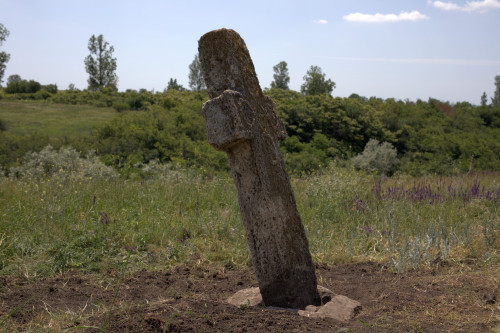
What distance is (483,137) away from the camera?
20.4 metres

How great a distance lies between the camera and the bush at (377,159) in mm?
14875

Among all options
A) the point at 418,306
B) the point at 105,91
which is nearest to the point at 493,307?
the point at 418,306

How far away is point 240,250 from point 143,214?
6.04 ft

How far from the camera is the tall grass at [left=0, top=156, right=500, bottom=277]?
527cm

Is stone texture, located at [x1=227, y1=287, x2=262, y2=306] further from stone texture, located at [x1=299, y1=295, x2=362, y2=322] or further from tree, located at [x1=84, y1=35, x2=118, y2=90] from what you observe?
tree, located at [x1=84, y1=35, x2=118, y2=90]

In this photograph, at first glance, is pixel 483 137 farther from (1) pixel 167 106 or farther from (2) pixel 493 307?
(2) pixel 493 307

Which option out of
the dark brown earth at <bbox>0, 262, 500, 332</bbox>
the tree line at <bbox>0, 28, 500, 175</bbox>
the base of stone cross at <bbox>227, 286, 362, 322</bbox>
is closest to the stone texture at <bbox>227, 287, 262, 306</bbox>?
the base of stone cross at <bbox>227, 286, 362, 322</bbox>

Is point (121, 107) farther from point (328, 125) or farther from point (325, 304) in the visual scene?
point (325, 304)

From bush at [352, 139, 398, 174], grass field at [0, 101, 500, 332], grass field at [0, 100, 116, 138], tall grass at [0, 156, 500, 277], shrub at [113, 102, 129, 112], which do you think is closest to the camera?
grass field at [0, 101, 500, 332]

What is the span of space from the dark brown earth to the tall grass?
13.1 inches

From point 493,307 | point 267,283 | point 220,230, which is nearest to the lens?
point 493,307

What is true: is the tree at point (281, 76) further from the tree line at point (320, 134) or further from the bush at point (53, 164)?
the bush at point (53, 164)

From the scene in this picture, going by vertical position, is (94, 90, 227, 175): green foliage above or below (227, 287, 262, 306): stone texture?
above

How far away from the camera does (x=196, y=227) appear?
6.29 meters
